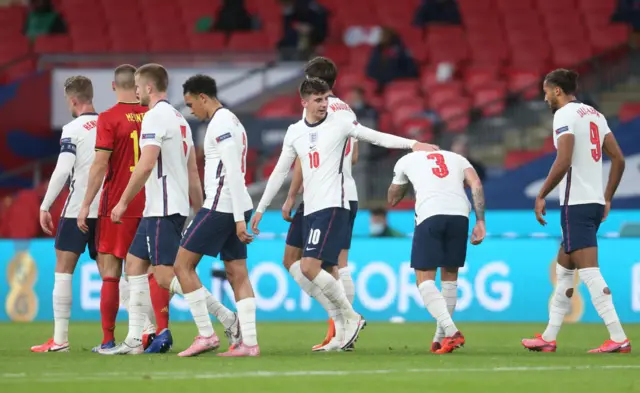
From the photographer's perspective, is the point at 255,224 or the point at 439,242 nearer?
the point at 255,224

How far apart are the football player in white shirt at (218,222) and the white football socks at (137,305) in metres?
0.30

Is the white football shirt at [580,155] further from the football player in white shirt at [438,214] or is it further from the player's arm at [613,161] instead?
the football player in white shirt at [438,214]

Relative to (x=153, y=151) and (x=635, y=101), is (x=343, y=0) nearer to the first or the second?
(x=635, y=101)

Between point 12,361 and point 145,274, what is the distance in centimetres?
127

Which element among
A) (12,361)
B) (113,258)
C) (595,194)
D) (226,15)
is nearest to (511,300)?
(595,194)

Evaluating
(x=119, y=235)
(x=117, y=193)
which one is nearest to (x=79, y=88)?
(x=117, y=193)

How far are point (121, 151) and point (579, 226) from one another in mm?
3737

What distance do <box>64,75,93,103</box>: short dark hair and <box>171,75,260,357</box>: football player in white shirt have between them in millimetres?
1490

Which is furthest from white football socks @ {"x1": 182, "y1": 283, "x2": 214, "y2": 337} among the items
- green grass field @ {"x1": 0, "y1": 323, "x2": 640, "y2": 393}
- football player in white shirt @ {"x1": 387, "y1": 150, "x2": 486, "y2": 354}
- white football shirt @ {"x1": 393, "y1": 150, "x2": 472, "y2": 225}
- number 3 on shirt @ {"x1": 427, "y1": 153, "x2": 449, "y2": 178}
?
number 3 on shirt @ {"x1": 427, "y1": 153, "x2": 449, "y2": 178}

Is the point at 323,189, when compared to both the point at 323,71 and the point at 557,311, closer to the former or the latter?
the point at 323,71

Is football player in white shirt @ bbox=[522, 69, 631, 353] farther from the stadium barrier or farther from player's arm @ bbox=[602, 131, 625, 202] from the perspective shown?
the stadium barrier

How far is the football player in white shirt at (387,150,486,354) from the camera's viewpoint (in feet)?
35.7

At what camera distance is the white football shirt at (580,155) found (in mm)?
11039

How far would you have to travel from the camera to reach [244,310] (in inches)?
408
